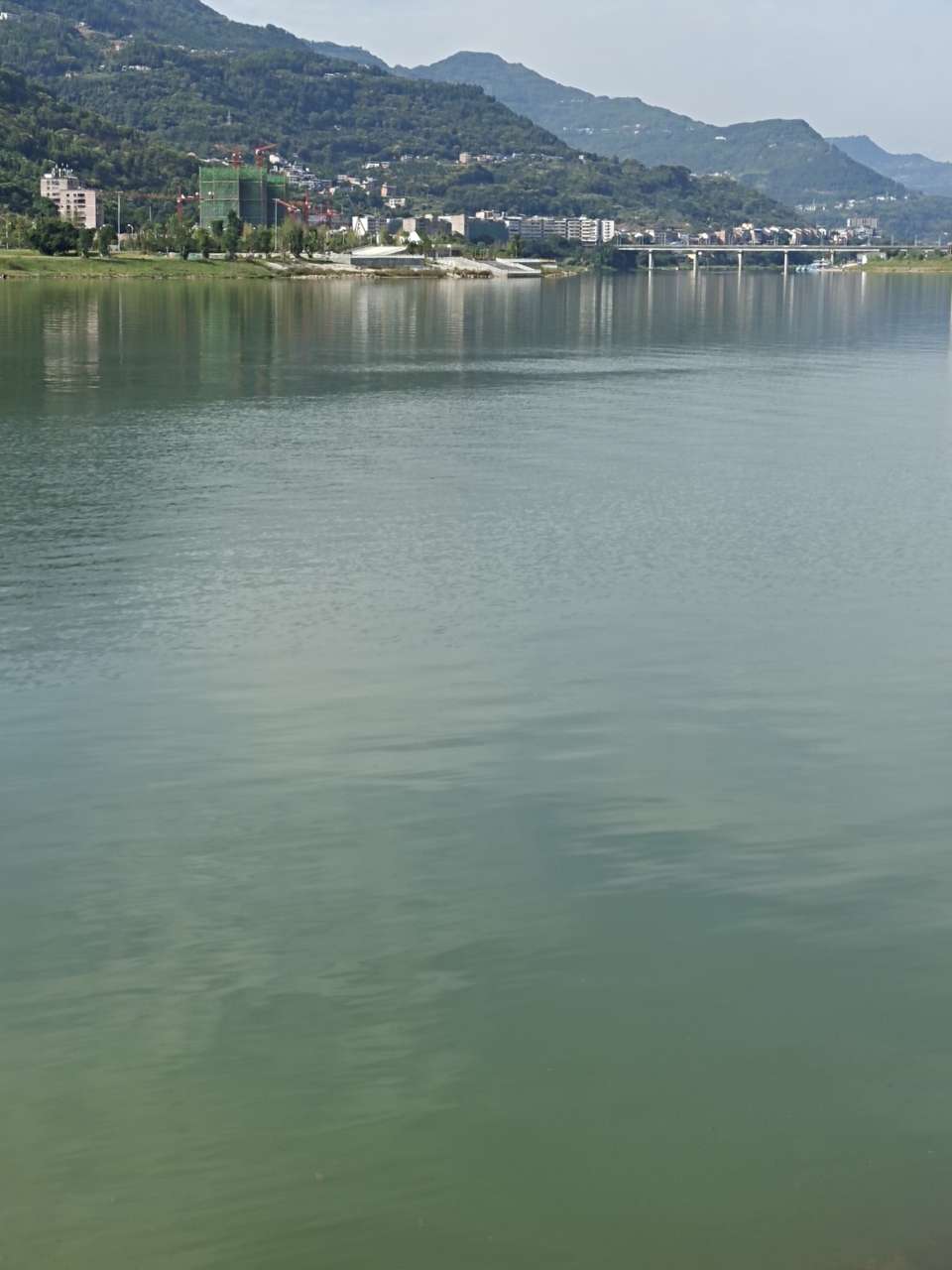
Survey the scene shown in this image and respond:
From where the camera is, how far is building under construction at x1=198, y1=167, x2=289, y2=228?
162750mm

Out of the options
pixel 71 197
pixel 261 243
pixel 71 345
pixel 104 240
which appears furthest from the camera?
pixel 71 197

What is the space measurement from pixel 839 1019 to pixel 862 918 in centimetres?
139

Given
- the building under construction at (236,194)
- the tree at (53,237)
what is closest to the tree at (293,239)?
the tree at (53,237)

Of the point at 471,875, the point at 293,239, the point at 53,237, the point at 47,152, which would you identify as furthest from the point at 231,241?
the point at 471,875

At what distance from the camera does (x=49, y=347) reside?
4781 cm

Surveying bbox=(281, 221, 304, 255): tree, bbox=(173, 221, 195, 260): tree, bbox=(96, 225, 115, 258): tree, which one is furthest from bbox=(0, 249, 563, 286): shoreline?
bbox=(173, 221, 195, 260): tree

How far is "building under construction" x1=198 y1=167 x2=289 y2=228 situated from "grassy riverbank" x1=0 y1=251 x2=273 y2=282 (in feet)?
156

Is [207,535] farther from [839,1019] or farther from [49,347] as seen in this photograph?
[49,347]

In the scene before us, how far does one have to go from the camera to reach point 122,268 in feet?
340

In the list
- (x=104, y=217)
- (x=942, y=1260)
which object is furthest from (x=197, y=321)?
(x=104, y=217)

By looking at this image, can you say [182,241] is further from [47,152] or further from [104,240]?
[47,152]

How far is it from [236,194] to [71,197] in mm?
16878

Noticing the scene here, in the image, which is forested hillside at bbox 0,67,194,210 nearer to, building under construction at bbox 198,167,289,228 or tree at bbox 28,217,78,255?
building under construction at bbox 198,167,289,228

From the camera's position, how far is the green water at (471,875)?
6977 mm
